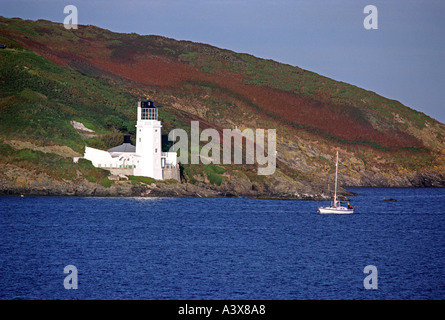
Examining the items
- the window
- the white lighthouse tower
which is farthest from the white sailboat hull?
the window

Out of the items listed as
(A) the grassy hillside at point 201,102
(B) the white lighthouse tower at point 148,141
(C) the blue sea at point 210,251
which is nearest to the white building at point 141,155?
(B) the white lighthouse tower at point 148,141

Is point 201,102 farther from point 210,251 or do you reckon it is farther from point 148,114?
point 210,251

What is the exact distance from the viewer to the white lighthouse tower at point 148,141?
85125 mm

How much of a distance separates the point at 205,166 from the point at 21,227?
4020cm

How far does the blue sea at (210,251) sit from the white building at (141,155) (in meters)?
4.46

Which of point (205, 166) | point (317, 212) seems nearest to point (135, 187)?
point (205, 166)

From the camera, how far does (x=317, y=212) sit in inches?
3167

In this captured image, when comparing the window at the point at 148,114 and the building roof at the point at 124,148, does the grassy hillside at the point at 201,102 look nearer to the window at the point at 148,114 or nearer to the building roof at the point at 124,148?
the building roof at the point at 124,148

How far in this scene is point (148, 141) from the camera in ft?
280

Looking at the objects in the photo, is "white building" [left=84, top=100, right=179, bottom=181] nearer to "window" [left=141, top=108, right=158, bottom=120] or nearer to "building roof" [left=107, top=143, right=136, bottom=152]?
"window" [left=141, top=108, right=158, bottom=120]

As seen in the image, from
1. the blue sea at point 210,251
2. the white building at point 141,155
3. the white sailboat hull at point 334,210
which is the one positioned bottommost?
the blue sea at point 210,251

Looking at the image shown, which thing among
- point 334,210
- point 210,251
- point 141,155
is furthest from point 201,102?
point 210,251

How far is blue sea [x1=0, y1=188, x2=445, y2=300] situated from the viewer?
38.5 meters
